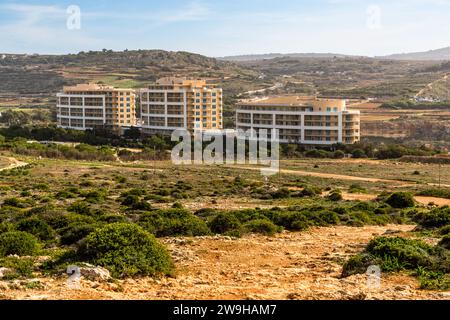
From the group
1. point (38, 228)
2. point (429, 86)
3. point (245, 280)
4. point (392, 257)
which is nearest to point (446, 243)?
point (392, 257)

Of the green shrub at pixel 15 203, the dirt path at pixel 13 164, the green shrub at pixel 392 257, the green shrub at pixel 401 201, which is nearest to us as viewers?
the green shrub at pixel 392 257

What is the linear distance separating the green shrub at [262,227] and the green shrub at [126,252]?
6462 mm

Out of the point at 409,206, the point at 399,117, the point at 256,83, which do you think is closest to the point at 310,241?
the point at 409,206

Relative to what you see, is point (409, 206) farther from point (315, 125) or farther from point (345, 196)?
point (315, 125)

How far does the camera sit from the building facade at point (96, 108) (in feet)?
332

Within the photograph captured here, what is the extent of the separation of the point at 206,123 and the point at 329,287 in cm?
8222

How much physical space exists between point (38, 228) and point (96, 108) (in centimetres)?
8455

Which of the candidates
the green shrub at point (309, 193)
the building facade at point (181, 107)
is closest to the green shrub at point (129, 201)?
the green shrub at point (309, 193)

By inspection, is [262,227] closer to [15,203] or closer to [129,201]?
[129,201]

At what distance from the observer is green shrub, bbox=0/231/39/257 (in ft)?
51.0

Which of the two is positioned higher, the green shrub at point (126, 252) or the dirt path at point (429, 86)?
the dirt path at point (429, 86)

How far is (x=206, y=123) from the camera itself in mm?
93562

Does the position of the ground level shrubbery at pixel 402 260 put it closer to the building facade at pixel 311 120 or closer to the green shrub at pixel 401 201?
the green shrub at pixel 401 201

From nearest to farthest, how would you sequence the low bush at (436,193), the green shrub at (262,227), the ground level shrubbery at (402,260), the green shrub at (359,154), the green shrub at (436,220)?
1. the ground level shrubbery at (402,260)
2. the green shrub at (262,227)
3. the green shrub at (436,220)
4. the low bush at (436,193)
5. the green shrub at (359,154)
